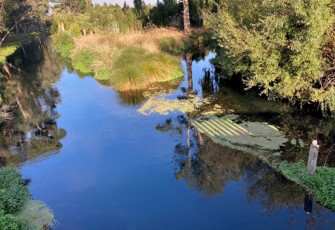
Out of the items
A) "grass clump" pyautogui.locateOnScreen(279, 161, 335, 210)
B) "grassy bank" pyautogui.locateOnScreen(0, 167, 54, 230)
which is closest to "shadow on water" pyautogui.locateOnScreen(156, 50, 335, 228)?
"grass clump" pyautogui.locateOnScreen(279, 161, 335, 210)

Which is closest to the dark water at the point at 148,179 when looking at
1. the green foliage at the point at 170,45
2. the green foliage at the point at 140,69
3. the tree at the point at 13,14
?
the green foliage at the point at 140,69

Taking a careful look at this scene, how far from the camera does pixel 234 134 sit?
1146cm

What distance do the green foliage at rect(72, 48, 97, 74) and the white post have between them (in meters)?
17.5

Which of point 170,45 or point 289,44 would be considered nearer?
point 289,44

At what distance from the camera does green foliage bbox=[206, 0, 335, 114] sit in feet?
36.0

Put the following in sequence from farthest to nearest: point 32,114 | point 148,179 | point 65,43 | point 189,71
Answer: point 65,43 → point 189,71 → point 32,114 → point 148,179

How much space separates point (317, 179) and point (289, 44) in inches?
225

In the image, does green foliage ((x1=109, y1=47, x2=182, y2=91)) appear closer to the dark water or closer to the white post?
the dark water

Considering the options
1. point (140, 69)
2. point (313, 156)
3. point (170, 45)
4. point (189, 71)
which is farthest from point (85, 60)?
point (313, 156)

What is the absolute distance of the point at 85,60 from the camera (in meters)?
24.1

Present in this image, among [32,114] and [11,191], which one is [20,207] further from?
[32,114]

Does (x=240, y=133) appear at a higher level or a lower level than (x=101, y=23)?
lower

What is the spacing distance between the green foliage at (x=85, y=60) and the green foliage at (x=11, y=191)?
47.6 ft

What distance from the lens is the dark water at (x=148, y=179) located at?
7.83 metres
